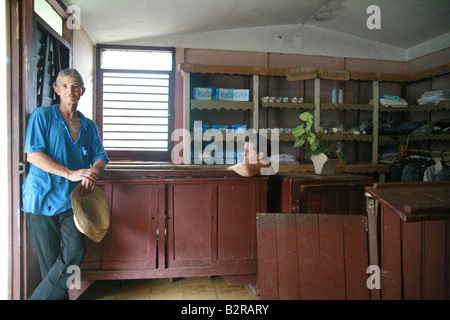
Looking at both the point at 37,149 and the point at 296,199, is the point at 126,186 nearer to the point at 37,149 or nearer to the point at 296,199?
the point at 37,149

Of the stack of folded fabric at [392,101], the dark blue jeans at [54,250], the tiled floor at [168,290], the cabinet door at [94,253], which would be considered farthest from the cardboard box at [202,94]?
the stack of folded fabric at [392,101]

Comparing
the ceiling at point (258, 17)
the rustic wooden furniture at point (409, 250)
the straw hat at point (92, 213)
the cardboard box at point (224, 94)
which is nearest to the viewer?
the rustic wooden furniture at point (409, 250)

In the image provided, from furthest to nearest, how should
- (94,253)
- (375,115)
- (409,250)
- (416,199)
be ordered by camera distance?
(375,115) < (94,253) < (409,250) < (416,199)

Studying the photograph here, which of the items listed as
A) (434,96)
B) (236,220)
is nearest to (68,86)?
(236,220)

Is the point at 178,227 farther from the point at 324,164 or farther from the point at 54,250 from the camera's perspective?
the point at 324,164

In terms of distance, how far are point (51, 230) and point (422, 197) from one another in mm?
2291

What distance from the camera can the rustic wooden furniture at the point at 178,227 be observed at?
8.61 feet

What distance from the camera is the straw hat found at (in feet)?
6.64

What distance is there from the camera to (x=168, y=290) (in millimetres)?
2766

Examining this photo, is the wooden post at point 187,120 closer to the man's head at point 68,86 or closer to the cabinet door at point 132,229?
the cabinet door at point 132,229

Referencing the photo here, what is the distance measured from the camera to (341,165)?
14.7 feet

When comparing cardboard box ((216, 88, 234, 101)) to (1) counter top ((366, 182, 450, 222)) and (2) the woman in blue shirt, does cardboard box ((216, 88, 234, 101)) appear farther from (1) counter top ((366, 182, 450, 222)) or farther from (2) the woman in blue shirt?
(1) counter top ((366, 182, 450, 222))

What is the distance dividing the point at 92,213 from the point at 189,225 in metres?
0.82
